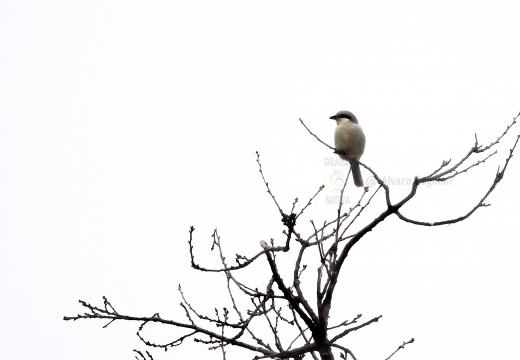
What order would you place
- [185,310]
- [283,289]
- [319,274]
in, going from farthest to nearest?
[185,310]
[319,274]
[283,289]

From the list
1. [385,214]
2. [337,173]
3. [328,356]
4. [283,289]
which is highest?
[337,173]

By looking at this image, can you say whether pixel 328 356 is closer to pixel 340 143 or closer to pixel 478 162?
pixel 478 162

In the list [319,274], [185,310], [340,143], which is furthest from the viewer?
[340,143]

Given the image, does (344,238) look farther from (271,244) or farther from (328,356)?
(328,356)

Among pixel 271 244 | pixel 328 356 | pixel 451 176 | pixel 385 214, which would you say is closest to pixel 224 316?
pixel 271 244

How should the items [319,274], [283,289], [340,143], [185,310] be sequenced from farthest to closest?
[340,143]
[185,310]
[319,274]
[283,289]

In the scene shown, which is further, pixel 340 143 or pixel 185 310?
pixel 340 143

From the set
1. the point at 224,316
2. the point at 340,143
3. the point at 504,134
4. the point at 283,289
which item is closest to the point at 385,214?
the point at 283,289

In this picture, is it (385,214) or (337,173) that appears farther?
(337,173)

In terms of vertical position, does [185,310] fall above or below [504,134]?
below

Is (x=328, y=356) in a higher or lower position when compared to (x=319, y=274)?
lower

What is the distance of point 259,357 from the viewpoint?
9.93 ft

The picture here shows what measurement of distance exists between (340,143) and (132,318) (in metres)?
3.17

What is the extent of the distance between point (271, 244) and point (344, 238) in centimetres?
39
